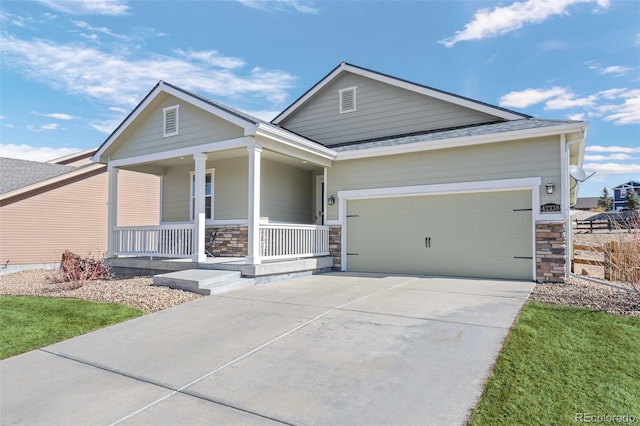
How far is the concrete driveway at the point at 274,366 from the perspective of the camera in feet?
10.4

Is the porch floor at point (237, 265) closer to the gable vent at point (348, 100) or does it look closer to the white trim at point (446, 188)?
the white trim at point (446, 188)

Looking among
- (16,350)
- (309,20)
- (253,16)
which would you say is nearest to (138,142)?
(253,16)

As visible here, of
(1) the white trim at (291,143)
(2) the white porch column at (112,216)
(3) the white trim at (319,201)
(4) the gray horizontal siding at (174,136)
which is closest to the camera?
(1) the white trim at (291,143)

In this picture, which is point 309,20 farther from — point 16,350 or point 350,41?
point 16,350

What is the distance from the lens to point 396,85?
502 inches

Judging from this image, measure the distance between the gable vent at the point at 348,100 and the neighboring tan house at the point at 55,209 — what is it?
34.8 ft

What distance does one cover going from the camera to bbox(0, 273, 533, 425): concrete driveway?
3182mm

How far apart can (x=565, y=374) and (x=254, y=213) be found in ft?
22.1

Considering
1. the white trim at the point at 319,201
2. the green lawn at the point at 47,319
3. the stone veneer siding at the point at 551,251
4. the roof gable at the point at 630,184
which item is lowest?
the green lawn at the point at 47,319

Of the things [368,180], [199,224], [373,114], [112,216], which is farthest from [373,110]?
[112,216]

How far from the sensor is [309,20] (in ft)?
42.7

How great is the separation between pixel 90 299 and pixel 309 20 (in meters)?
10.9

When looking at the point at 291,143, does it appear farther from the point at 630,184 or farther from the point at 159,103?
the point at 630,184

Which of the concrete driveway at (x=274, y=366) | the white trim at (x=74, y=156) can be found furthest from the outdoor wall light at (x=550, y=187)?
the white trim at (x=74, y=156)
